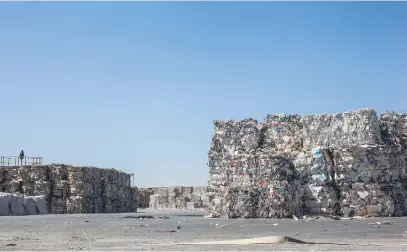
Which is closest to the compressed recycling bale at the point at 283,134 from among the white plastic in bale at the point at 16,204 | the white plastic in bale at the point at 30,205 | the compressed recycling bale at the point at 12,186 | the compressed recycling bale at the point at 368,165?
the compressed recycling bale at the point at 368,165

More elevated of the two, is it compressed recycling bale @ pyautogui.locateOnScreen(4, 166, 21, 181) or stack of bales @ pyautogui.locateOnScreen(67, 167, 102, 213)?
compressed recycling bale @ pyautogui.locateOnScreen(4, 166, 21, 181)

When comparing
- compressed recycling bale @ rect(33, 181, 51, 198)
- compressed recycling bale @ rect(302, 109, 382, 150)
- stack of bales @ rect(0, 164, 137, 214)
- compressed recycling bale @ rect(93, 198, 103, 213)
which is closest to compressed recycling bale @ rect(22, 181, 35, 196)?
stack of bales @ rect(0, 164, 137, 214)

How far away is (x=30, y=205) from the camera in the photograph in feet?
82.8

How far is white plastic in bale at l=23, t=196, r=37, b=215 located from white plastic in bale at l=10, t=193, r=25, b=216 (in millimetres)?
390

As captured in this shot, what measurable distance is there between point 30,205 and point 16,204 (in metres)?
1.36

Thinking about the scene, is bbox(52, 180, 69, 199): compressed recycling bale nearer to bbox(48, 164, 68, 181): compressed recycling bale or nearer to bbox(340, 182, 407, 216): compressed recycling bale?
bbox(48, 164, 68, 181): compressed recycling bale

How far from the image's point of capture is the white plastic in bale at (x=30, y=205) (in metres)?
24.8

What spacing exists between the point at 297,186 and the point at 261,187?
98 centimetres

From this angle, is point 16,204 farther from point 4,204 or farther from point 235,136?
point 235,136

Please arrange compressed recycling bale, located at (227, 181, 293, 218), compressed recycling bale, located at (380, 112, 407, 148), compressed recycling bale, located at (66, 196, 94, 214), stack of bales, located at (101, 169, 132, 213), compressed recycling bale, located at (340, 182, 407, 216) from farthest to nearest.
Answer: stack of bales, located at (101, 169, 132, 213)
compressed recycling bale, located at (66, 196, 94, 214)
compressed recycling bale, located at (380, 112, 407, 148)
compressed recycling bale, located at (340, 182, 407, 216)
compressed recycling bale, located at (227, 181, 293, 218)

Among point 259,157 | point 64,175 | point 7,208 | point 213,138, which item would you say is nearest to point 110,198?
point 64,175

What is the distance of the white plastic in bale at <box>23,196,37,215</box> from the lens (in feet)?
81.5

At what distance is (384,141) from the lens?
51.8 feet

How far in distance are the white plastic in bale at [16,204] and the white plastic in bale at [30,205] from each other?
39cm
